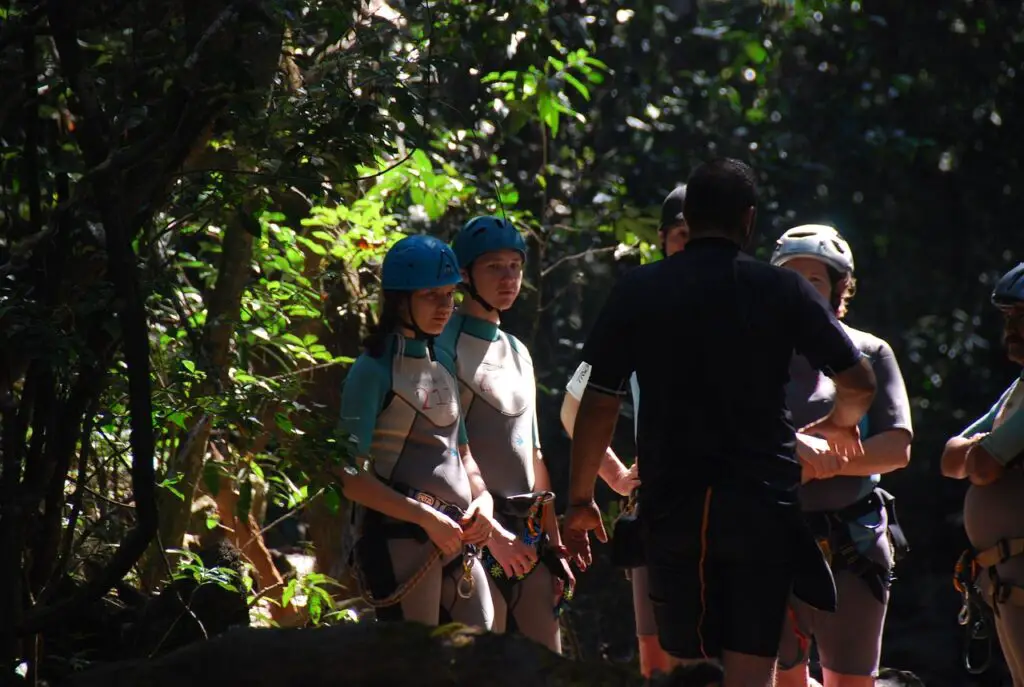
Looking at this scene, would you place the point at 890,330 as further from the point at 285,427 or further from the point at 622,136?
the point at 285,427

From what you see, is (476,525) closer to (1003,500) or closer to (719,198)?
(719,198)

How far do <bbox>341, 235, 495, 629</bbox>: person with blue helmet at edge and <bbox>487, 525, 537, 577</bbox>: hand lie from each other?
0.35 ft

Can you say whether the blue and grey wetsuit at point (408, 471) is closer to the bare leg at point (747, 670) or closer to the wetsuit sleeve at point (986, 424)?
the bare leg at point (747, 670)

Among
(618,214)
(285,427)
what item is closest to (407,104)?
(285,427)

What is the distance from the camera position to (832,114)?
11.8m

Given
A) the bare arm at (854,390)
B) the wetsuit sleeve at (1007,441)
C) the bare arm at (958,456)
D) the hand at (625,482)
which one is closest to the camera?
the bare arm at (854,390)

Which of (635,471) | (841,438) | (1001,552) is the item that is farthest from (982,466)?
(635,471)

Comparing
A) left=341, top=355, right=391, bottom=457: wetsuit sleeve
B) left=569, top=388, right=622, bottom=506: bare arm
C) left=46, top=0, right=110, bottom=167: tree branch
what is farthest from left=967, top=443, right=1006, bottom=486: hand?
left=46, top=0, right=110, bottom=167: tree branch

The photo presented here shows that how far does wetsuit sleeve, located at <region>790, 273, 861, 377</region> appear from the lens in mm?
3727

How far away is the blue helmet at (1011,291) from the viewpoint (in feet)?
15.3

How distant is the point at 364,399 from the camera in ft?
15.4

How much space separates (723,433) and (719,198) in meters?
0.69

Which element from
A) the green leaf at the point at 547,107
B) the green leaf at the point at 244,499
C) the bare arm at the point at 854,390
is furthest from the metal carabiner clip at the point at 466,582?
the green leaf at the point at 547,107

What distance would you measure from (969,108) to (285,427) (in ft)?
29.6
